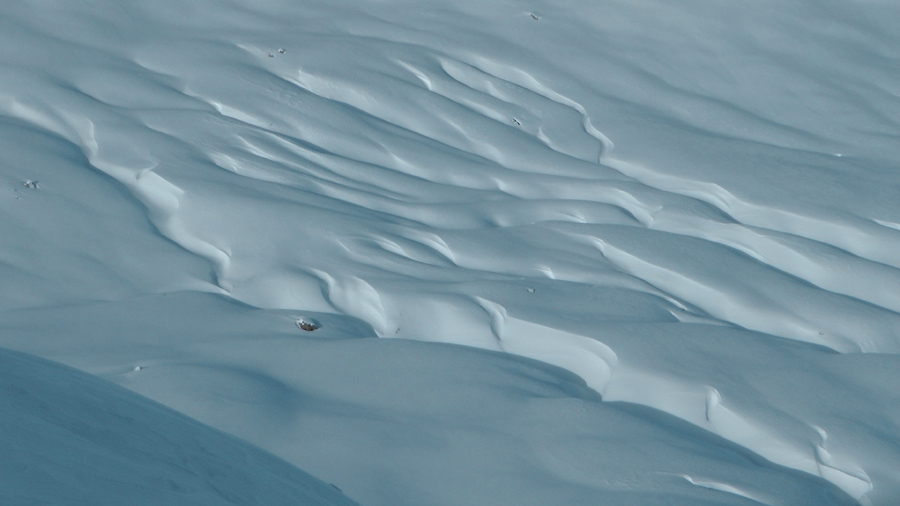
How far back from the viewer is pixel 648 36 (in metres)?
5.94

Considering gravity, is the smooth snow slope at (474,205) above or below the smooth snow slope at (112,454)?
below

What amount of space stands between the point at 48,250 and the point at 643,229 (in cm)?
238

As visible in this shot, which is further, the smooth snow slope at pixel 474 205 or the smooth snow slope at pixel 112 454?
the smooth snow slope at pixel 474 205

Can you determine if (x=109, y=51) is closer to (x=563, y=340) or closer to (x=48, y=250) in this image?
(x=48, y=250)

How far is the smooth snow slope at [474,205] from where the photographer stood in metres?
2.45

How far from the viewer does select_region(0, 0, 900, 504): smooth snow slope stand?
2.45 meters

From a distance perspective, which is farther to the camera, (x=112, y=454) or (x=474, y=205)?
(x=474, y=205)

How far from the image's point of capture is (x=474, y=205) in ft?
12.3

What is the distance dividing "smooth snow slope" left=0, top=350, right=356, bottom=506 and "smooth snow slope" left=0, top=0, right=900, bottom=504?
1.26 ft

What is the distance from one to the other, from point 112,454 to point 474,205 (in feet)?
8.45

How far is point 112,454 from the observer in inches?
51.5

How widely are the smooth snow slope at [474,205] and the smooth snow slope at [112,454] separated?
1.26ft

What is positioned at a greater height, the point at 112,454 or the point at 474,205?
the point at 112,454

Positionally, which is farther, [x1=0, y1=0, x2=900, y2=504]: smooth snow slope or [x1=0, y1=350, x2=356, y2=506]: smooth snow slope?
[x1=0, y1=0, x2=900, y2=504]: smooth snow slope
